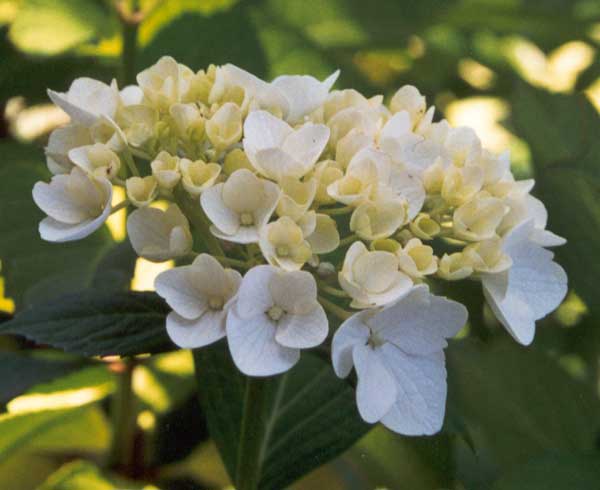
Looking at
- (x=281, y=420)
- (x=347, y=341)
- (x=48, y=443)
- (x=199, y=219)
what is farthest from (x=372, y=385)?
(x=48, y=443)

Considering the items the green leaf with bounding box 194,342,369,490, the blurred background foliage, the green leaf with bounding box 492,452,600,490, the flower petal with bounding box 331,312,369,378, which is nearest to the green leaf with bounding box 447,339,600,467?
the blurred background foliage

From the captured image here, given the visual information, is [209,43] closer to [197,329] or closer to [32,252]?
[32,252]

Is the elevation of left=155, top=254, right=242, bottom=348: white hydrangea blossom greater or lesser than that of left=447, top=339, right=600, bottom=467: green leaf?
greater

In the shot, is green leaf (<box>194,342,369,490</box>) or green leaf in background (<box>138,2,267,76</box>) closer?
green leaf (<box>194,342,369,490</box>)

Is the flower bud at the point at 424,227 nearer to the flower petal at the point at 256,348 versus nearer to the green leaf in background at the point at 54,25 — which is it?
the flower petal at the point at 256,348

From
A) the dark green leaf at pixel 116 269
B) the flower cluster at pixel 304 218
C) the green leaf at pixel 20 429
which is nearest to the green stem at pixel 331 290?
the flower cluster at pixel 304 218

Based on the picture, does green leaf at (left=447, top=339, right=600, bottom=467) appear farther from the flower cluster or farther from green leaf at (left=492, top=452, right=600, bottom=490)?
the flower cluster

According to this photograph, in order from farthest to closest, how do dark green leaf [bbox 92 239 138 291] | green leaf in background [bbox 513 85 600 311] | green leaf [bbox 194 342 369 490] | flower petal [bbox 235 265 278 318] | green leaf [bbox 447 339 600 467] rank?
green leaf [bbox 447 339 600 467], green leaf in background [bbox 513 85 600 311], dark green leaf [bbox 92 239 138 291], green leaf [bbox 194 342 369 490], flower petal [bbox 235 265 278 318]

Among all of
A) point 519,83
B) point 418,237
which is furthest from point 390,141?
point 519,83

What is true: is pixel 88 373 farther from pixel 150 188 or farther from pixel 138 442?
pixel 150 188
